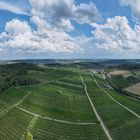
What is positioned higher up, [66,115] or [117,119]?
[66,115]

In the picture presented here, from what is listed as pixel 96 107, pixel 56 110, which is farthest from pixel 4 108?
pixel 96 107

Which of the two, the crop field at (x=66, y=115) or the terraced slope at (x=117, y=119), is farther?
the crop field at (x=66, y=115)

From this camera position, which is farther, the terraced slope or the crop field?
the crop field

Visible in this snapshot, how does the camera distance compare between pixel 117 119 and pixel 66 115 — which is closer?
pixel 117 119

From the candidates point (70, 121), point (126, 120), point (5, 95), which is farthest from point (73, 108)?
point (5, 95)

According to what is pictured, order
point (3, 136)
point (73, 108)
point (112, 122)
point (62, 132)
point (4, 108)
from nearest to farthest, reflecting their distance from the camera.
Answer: point (3, 136) < point (62, 132) < point (112, 122) < point (4, 108) < point (73, 108)

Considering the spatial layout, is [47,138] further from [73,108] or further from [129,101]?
[129,101]

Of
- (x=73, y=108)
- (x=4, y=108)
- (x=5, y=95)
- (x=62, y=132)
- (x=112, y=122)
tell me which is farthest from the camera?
(x=5, y=95)

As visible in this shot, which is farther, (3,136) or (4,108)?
(4,108)
